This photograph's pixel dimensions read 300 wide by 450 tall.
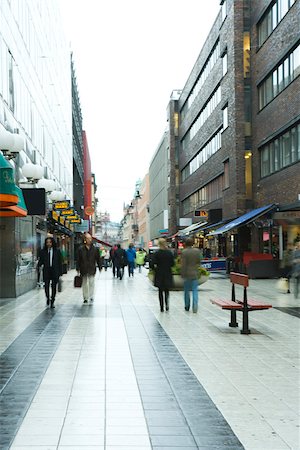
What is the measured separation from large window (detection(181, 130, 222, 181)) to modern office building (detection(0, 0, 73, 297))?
1228 cm

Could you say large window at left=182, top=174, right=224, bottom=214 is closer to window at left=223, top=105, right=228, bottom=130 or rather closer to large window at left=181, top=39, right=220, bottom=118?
window at left=223, top=105, right=228, bottom=130

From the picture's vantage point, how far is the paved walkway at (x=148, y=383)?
→ 4.97m

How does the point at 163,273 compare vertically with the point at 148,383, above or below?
above

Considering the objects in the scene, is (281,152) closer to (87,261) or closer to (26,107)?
(26,107)

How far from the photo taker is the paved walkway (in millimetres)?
4969

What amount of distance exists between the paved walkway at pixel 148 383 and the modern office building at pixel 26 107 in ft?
19.0

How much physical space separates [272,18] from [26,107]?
1418 cm

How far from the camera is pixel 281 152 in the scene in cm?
2866

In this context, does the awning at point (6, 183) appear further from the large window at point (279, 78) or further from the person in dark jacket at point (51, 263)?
the large window at point (279, 78)

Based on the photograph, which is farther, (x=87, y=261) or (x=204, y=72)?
(x=204, y=72)

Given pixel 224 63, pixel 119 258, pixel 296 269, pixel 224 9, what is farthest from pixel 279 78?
pixel 296 269

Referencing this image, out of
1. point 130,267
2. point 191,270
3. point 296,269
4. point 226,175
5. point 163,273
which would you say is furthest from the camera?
point 226,175

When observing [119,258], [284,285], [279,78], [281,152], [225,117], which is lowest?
[284,285]

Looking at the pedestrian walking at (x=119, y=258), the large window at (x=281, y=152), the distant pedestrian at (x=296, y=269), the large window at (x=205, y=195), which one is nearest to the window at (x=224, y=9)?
the large window at (x=205, y=195)
